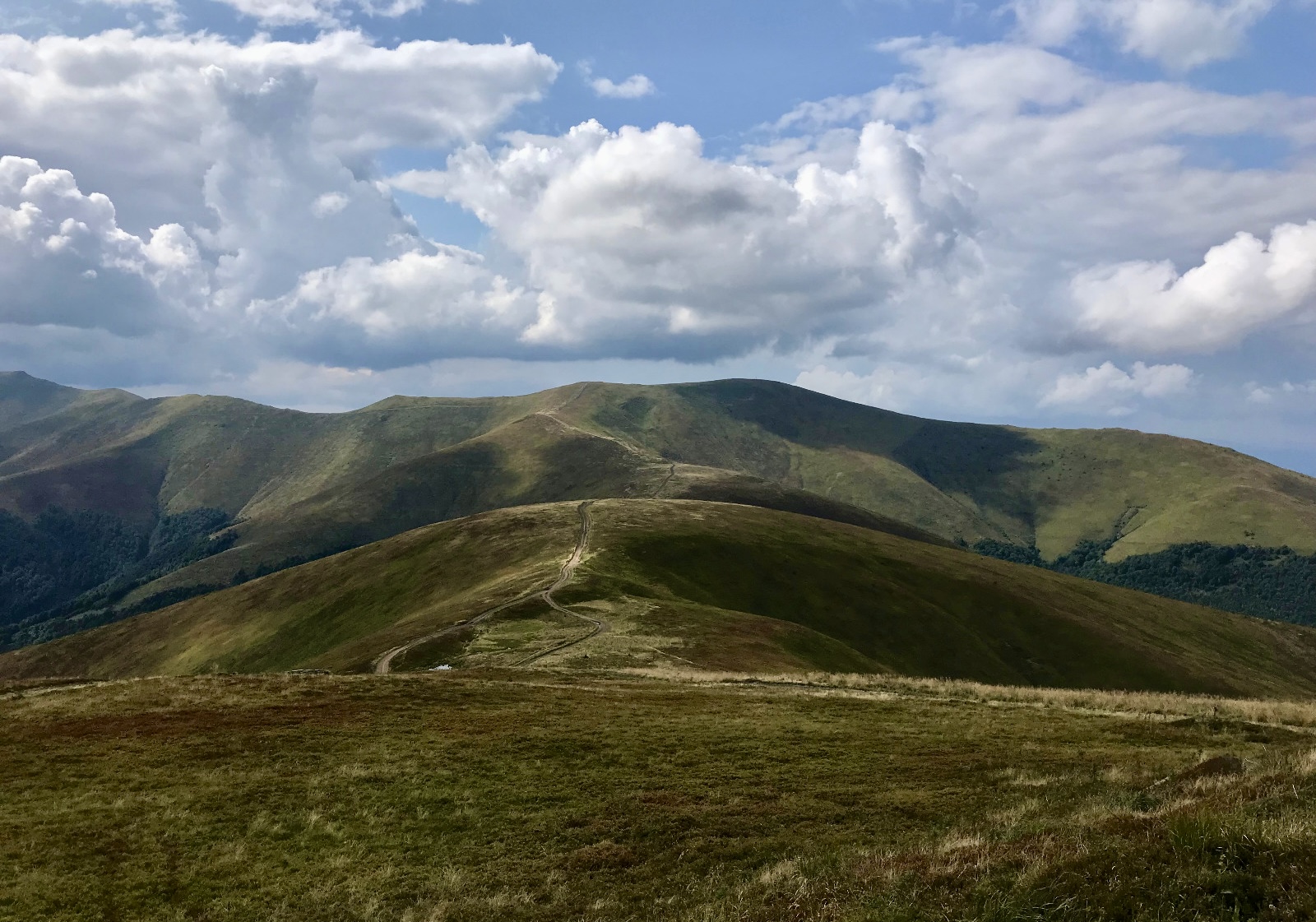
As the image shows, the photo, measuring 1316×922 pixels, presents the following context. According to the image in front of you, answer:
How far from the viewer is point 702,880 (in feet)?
69.5

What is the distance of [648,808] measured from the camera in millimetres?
26953

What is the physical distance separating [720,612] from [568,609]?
18193 millimetres

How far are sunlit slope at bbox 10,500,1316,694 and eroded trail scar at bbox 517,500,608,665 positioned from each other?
161 centimetres

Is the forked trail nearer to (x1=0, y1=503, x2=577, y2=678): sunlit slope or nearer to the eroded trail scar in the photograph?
the eroded trail scar

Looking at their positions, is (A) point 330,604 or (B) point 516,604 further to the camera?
(A) point 330,604

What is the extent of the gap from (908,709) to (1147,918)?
31291 millimetres

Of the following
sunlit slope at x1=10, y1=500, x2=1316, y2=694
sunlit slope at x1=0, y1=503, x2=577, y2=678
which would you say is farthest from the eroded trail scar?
sunlit slope at x1=0, y1=503, x2=577, y2=678

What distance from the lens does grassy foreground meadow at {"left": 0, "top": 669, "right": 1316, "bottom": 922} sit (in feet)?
50.3

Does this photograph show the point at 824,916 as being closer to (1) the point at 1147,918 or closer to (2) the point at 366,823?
(1) the point at 1147,918

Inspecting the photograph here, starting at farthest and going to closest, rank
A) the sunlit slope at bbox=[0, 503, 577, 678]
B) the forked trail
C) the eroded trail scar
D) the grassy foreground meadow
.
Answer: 1. the sunlit slope at bbox=[0, 503, 577, 678]
2. the forked trail
3. the eroded trail scar
4. the grassy foreground meadow

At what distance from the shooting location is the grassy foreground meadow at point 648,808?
15.3 metres

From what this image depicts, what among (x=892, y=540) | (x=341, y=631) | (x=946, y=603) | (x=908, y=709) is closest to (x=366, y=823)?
(x=908, y=709)

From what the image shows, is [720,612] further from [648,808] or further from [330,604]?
[330,604]

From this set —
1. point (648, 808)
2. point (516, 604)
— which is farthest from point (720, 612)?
point (648, 808)
